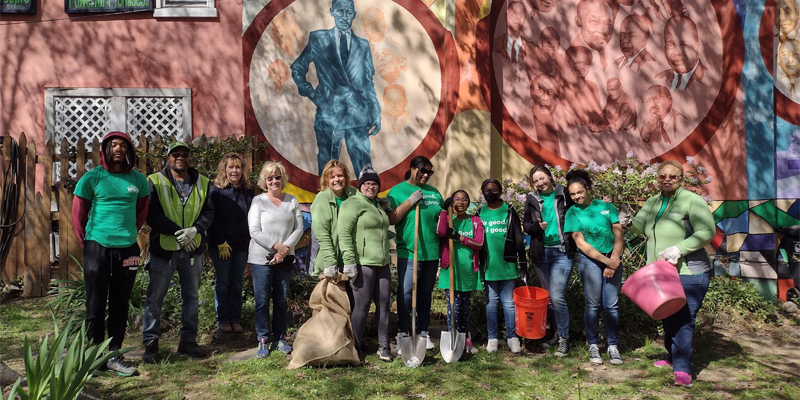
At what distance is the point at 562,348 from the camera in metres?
5.18

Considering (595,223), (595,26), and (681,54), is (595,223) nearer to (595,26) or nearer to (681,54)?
(595,26)

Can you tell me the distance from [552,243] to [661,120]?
403 centimetres

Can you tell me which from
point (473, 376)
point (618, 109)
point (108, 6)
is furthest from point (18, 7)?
point (618, 109)

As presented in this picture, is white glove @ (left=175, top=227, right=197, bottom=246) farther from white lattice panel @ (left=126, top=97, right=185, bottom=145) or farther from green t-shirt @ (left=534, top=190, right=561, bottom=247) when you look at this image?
white lattice panel @ (left=126, top=97, right=185, bottom=145)

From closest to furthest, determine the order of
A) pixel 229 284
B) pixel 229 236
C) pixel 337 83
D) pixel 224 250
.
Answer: pixel 224 250, pixel 229 236, pixel 229 284, pixel 337 83

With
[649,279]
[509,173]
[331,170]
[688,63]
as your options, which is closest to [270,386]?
[331,170]

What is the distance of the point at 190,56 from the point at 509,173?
206 inches

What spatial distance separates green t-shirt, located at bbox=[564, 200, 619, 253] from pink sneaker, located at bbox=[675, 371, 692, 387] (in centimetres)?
113

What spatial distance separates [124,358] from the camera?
4.87 meters

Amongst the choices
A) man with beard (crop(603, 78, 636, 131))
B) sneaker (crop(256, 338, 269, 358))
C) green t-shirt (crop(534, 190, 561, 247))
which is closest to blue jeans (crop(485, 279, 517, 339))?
green t-shirt (crop(534, 190, 561, 247))

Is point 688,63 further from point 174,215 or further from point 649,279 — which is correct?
point 174,215

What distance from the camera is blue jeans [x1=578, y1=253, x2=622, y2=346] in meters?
4.97

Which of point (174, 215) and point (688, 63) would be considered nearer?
point (174, 215)

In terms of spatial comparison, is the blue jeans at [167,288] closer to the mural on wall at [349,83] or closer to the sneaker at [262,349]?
the sneaker at [262,349]
